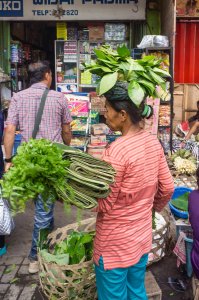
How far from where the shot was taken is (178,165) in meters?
6.53

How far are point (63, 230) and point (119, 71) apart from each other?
73.0 inches

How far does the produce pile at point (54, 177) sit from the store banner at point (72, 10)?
18.9ft

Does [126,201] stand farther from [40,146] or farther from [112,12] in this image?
[112,12]

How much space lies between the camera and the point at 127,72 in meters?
2.29

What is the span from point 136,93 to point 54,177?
65cm

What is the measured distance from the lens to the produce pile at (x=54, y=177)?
199 centimetres

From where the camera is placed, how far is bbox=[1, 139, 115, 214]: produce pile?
78.2 inches

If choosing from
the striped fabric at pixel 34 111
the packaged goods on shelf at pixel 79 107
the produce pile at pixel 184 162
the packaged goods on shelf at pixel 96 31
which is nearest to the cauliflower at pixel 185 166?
the produce pile at pixel 184 162

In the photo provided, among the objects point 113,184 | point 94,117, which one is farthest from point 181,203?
point 94,117

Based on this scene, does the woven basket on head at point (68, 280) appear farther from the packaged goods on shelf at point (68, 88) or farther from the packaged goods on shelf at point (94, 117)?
the packaged goods on shelf at point (68, 88)

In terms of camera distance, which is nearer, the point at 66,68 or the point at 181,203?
the point at 181,203

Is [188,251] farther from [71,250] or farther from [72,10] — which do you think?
[72,10]

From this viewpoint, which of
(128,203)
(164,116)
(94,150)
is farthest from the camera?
(164,116)

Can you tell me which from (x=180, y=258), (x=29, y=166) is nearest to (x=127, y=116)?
(x=29, y=166)
